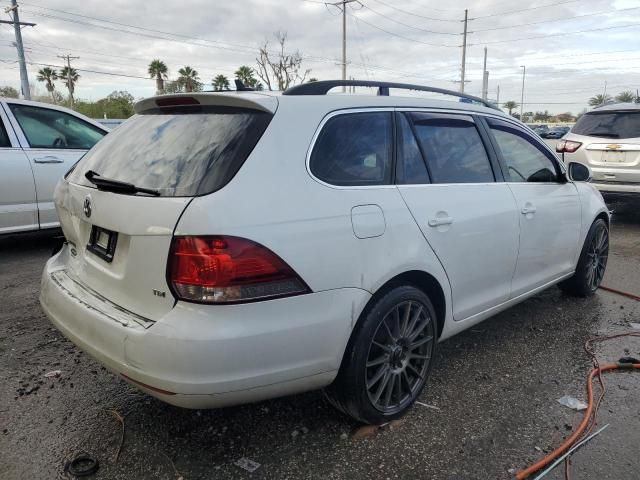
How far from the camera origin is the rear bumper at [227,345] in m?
2.02

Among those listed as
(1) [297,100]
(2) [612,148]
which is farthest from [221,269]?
(2) [612,148]

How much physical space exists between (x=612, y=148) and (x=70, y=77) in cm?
6169

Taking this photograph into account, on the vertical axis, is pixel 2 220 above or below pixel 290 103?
below

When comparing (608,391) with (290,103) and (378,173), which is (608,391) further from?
(290,103)

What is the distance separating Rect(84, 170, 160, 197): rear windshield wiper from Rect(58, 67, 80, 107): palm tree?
60692mm

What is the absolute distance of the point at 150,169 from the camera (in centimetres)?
239

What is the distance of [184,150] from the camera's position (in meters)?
2.33

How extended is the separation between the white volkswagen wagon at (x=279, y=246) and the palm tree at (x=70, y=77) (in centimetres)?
6080

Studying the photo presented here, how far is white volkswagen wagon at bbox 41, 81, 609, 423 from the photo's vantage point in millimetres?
2051

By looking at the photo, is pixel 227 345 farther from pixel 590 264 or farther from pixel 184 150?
pixel 590 264

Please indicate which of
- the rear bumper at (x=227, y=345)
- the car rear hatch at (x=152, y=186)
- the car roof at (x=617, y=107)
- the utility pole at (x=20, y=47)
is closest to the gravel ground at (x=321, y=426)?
the rear bumper at (x=227, y=345)

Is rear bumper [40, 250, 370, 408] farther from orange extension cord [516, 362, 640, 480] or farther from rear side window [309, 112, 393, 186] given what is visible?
orange extension cord [516, 362, 640, 480]

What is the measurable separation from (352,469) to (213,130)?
166cm

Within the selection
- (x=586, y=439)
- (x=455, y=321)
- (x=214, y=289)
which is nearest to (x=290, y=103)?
(x=214, y=289)
